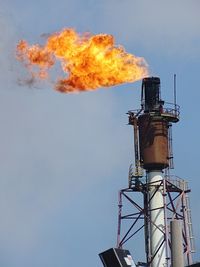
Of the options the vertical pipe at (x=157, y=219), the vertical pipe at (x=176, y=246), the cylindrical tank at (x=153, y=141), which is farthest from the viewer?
the cylindrical tank at (x=153, y=141)

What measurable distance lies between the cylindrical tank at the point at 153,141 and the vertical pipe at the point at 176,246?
38979 mm

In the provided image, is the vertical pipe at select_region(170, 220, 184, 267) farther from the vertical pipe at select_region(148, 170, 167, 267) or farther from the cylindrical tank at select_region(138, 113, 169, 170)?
the cylindrical tank at select_region(138, 113, 169, 170)

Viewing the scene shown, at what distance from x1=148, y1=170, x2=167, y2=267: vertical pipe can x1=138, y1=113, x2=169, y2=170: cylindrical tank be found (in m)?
1.47

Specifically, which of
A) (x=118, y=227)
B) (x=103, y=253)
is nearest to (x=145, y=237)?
(x=118, y=227)

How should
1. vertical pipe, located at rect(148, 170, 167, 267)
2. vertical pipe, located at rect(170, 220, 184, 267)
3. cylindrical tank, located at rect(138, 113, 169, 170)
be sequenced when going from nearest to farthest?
vertical pipe, located at rect(170, 220, 184, 267)
vertical pipe, located at rect(148, 170, 167, 267)
cylindrical tank, located at rect(138, 113, 169, 170)

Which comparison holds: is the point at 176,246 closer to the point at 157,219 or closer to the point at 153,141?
the point at 157,219

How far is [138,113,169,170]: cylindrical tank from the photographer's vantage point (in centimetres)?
13425

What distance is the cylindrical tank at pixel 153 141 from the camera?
134250 mm

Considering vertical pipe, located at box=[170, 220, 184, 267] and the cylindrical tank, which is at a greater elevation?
the cylindrical tank

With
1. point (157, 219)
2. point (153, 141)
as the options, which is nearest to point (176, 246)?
point (157, 219)

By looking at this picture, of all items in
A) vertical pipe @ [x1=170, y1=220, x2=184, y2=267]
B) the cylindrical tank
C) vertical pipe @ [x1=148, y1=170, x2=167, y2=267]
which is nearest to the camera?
vertical pipe @ [x1=170, y1=220, x2=184, y2=267]

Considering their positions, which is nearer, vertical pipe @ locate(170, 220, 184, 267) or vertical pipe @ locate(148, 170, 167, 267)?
vertical pipe @ locate(170, 220, 184, 267)

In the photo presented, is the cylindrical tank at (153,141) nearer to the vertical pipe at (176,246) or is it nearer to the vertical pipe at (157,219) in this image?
the vertical pipe at (157,219)

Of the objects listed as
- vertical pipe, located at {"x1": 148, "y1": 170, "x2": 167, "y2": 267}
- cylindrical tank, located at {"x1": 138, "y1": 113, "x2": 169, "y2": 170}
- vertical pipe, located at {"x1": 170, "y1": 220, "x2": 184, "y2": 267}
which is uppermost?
cylindrical tank, located at {"x1": 138, "y1": 113, "x2": 169, "y2": 170}
